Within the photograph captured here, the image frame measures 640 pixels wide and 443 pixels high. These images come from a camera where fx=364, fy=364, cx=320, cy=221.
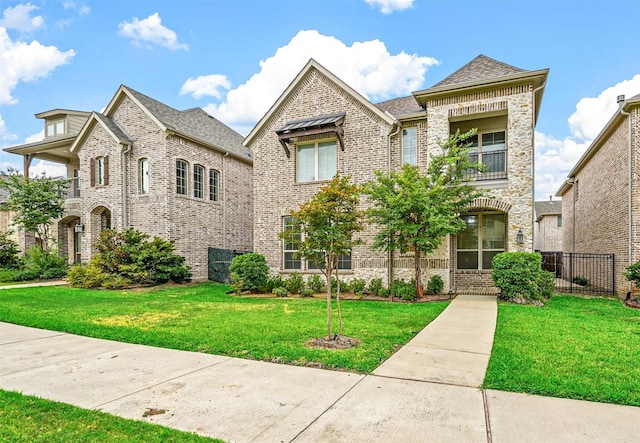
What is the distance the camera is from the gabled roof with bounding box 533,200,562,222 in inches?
1198

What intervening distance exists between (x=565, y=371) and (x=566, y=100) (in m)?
16.9

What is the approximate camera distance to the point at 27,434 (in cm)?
312

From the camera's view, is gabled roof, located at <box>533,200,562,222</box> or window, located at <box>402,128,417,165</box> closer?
window, located at <box>402,128,417,165</box>

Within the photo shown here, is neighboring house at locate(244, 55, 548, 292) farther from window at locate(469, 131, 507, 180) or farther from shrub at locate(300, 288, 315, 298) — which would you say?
shrub at locate(300, 288, 315, 298)

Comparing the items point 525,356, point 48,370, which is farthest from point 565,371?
point 48,370

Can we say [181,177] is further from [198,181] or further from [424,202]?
[424,202]

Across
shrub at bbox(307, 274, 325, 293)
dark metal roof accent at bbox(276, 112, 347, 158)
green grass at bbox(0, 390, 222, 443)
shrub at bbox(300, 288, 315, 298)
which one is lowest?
shrub at bbox(300, 288, 315, 298)

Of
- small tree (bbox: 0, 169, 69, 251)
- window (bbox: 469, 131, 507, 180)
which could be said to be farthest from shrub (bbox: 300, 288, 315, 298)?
small tree (bbox: 0, 169, 69, 251)

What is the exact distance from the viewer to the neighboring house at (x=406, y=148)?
11820mm

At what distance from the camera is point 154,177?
55.3 ft

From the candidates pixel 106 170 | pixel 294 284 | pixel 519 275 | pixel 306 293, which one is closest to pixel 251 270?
pixel 294 284

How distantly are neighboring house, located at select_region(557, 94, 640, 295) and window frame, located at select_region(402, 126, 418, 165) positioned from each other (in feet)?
20.6

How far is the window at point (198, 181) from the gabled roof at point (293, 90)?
4232 millimetres

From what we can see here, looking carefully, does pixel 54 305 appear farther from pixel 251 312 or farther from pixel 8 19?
pixel 8 19
